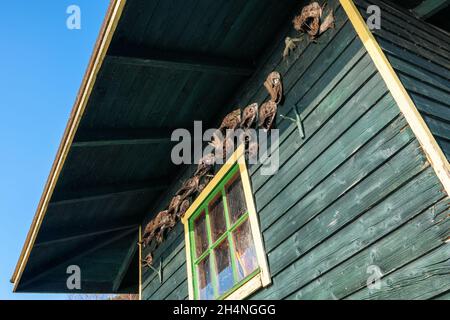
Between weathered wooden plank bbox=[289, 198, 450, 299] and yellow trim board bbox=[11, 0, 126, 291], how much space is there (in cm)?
280

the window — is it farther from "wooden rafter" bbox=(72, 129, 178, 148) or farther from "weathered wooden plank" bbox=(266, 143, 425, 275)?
"wooden rafter" bbox=(72, 129, 178, 148)

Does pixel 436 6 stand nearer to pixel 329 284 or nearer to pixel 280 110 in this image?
pixel 280 110

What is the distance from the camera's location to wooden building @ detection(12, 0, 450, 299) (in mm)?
2234

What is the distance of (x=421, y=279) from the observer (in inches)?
79.5

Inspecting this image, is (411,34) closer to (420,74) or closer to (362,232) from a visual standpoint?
(420,74)

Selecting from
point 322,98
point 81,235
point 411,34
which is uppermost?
point 81,235

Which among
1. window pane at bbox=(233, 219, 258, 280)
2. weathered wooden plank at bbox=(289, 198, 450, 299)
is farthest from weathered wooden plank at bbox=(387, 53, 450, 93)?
window pane at bbox=(233, 219, 258, 280)

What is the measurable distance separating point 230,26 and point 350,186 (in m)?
2.16

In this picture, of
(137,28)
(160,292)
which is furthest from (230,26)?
(160,292)

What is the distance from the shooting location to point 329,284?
260 cm

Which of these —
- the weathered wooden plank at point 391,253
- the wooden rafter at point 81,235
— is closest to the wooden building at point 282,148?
the weathered wooden plank at point 391,253

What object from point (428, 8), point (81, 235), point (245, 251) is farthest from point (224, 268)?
point (81, 235)

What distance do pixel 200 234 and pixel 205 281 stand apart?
0.62 meters
